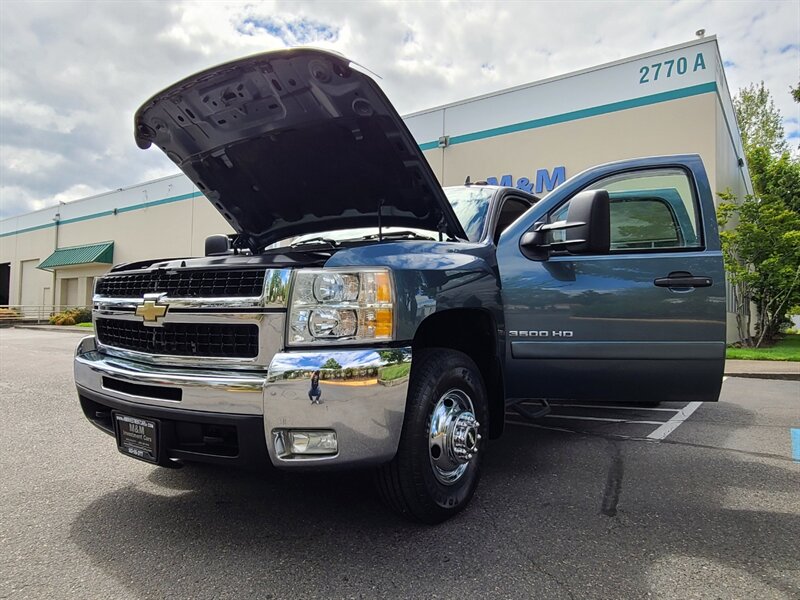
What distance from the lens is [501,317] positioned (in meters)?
3.19

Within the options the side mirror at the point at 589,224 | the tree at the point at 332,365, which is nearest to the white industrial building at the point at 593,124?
the side mirror at the point at 589,224

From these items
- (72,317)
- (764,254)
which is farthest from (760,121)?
(72,317)

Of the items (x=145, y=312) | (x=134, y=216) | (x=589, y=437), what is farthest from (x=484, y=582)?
(x=134, y=216)

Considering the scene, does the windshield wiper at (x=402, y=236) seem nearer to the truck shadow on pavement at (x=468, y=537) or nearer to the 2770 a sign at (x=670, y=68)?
the truck shadow on pavement at (x=468, y=537)

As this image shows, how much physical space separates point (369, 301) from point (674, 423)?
4.35 metres

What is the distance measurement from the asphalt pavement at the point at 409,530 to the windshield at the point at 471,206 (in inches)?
57.8

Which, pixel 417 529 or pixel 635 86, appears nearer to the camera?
pixel 417 529

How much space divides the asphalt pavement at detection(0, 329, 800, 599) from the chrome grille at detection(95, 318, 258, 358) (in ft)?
2.86

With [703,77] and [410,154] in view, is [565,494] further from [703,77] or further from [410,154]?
[703,77]

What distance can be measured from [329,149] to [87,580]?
2.41 metres

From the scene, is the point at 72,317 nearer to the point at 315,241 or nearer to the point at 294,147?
the point at 315,241

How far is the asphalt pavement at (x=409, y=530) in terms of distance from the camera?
2129mm

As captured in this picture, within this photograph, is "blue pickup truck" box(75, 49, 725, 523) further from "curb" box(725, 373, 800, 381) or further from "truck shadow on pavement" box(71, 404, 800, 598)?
"curb" box(725, 373, 800, 381)

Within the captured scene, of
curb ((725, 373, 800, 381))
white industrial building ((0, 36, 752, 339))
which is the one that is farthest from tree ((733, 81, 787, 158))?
curb ((725, 373, 800, 381))
